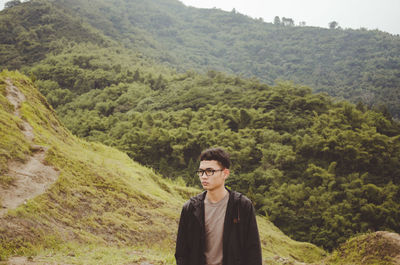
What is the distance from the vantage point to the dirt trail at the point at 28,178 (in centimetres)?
491

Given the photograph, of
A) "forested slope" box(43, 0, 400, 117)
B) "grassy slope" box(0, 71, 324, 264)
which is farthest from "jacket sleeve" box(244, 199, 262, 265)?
"forested slope" box(43, 0, 400, 117)

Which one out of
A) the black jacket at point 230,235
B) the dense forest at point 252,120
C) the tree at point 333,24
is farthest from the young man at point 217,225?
the tree at point 333,24

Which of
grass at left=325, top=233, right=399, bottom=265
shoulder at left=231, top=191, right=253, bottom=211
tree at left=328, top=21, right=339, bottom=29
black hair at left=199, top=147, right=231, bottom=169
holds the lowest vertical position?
grass at left=325, top=233, right=399, bottom=265

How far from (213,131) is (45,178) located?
86.6ft

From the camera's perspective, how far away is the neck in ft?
8.00

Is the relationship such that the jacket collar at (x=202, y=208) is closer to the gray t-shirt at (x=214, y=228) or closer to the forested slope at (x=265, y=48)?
the gray t-shirt at (x=214, y=228)

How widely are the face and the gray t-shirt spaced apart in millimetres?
138

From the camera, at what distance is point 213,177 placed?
241 centimetres

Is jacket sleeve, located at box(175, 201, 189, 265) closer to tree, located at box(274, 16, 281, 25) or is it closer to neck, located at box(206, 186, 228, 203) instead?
neck, located at box(206, 186, 228, 203)

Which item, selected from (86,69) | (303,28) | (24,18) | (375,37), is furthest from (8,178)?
(303,28)

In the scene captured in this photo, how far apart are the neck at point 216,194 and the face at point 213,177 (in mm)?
27

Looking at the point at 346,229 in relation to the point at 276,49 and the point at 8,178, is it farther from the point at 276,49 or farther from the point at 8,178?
the point at 276,49

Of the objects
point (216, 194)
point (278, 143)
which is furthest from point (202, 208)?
point (278, 143)

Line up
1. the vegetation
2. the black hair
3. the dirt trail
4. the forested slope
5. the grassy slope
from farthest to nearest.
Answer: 1. the forested slope
2. the vegetation
3. the dirt trail
4. the grassy slope
5. the black hair
